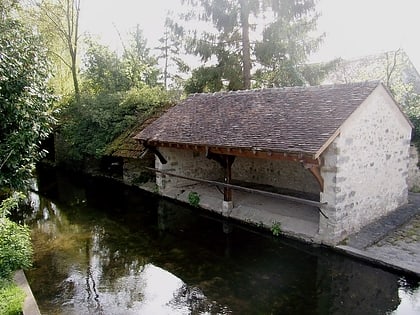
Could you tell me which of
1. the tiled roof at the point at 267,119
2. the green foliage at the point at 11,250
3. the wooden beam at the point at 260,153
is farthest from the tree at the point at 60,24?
the green foliage at the point at 11,250

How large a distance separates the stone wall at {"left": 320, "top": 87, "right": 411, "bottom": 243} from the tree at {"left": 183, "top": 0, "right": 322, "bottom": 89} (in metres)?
7.09

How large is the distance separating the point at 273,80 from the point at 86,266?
41.4ft

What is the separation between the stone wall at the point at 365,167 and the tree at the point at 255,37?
709cm

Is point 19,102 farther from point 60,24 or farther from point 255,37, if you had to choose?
point 60,24

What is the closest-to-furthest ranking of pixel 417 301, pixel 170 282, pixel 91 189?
pixel 417 301
pixel 170 282
pixel 91 189

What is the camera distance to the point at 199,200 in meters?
11.2

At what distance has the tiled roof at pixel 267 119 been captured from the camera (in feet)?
25.2

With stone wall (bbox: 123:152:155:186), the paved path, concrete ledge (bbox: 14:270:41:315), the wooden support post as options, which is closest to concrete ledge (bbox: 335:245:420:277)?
the paved path

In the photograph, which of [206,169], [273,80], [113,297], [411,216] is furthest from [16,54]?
[273,80]

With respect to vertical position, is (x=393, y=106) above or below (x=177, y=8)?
below

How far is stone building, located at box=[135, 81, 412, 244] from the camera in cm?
750

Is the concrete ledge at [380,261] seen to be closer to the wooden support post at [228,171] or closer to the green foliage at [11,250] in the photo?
the wooden support post at [228,171]

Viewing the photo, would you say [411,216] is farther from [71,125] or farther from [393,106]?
[71,125]

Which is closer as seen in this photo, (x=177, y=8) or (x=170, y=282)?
(x=170, y=282)
